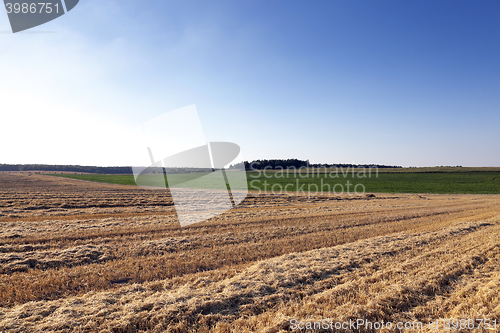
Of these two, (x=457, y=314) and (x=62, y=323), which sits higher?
(x=62, y=323)

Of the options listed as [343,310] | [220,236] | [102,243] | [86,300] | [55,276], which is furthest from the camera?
[220,236]

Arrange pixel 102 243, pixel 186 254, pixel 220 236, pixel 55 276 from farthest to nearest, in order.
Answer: pixel 220 236
pixel 102 243
pixel 186 254
pixel 55 276

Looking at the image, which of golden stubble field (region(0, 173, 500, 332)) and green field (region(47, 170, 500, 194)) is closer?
golden stubble field (region(0, 173, 500, 332))

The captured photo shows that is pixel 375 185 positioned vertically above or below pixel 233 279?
below

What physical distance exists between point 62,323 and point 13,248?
6.65m

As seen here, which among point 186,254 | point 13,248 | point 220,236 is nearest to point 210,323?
point 186,254

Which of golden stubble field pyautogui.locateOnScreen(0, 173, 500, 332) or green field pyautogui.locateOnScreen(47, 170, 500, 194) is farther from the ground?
golden stubble field pyautogui.locateOnScreen(0, 173, 500, 332)

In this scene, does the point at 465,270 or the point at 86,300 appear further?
the point at 465,270

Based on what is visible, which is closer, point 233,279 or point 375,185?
point 233,279

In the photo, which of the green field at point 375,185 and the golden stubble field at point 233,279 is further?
the green field at point 375,185

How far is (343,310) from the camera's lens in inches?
182

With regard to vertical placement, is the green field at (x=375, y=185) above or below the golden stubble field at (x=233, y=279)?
below

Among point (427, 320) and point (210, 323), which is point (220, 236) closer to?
point (210, 323)

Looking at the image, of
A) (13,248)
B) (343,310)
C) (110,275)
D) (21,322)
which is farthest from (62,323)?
(13,248)
